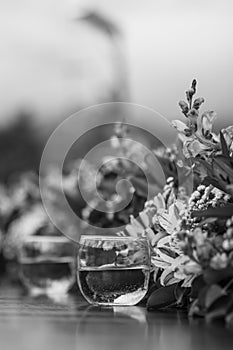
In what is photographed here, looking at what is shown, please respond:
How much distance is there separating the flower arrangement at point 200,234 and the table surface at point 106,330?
0.02 metres

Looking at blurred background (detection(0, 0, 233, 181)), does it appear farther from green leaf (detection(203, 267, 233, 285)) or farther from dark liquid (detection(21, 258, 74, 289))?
green leaf (detection(203, 267, 233, 285))

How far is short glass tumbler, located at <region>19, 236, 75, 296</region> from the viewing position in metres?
1.68

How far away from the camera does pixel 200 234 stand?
0.78 meters

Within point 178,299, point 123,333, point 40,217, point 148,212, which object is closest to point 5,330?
point 123,333

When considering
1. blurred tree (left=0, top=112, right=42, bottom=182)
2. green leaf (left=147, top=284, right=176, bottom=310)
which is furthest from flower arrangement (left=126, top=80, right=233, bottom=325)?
blurred tree (left=0, top=112, right=42, bottom=182)

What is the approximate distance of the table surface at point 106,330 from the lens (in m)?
0.70

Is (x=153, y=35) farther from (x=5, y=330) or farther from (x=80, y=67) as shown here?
(x=5, y=330)

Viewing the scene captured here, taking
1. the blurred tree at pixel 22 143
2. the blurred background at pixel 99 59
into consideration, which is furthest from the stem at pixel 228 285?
the blurred tree at pixel 22 143

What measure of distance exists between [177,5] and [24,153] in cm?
104

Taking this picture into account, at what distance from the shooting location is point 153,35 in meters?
4.02

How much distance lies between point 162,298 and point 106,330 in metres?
0.18

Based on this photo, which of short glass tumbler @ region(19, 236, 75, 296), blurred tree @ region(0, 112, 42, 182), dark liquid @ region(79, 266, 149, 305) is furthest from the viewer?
blurred tree @ region(0, 112, 42, 182)

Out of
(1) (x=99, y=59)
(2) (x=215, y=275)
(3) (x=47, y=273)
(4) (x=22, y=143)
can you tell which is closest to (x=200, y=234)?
(2) (x=215, y=275)

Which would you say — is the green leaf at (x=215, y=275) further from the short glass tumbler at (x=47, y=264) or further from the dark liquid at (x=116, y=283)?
the short glass tumbler at (x=47, y=264)
